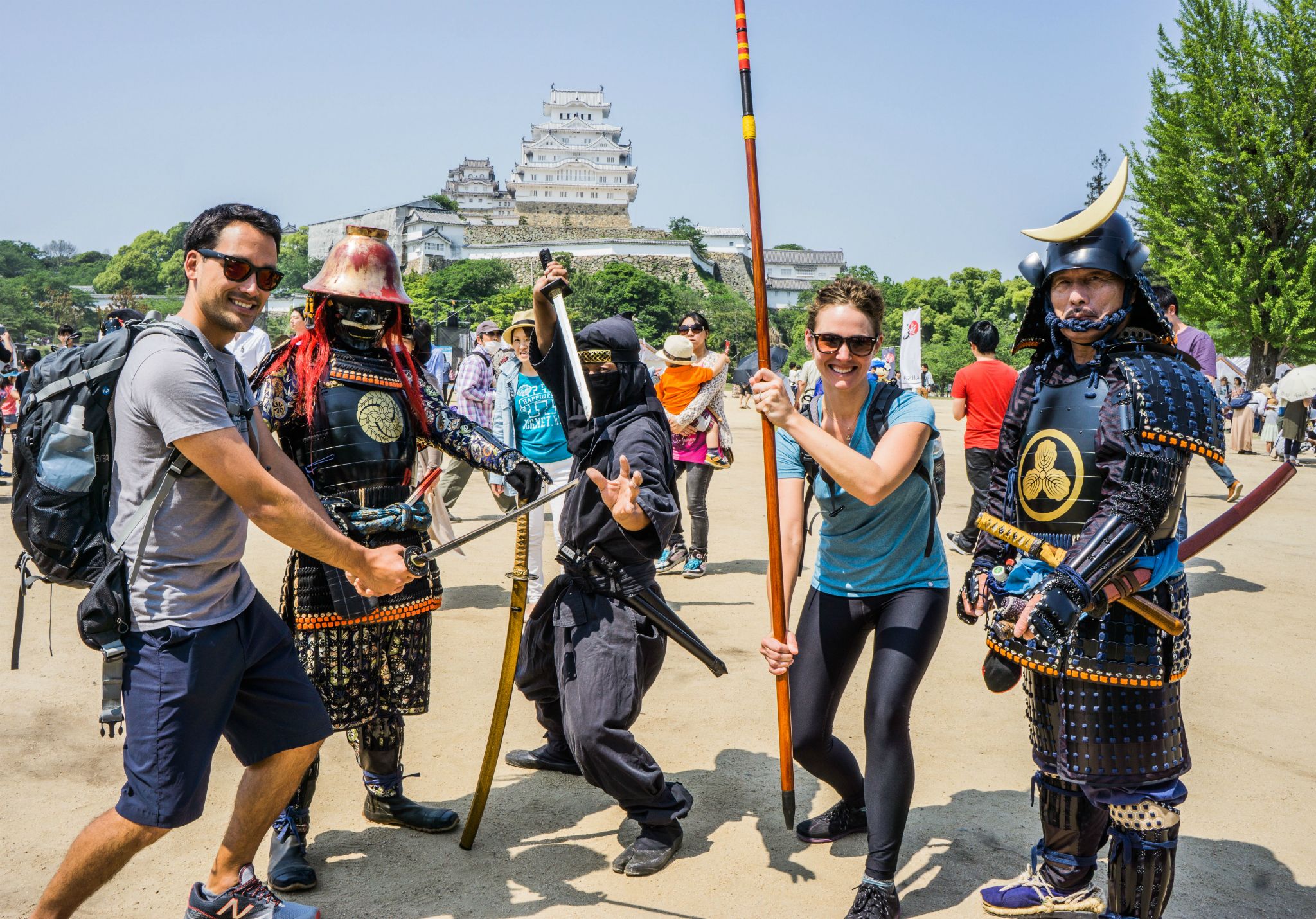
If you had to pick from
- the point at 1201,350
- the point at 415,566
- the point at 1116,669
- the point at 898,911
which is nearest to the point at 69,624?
the point at 415,566

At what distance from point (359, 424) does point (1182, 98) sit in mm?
29796

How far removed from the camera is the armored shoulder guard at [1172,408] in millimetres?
2666

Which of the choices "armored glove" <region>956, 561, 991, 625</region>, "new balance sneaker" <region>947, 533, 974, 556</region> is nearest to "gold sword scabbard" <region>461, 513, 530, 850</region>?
"armored glove" <region>956, 561, 991, 625</region>

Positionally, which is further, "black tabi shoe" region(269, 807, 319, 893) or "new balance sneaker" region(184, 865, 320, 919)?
"black tabi shoe" region(269, 807, 319, 893)

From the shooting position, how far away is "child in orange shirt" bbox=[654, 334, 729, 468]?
27.1 ft

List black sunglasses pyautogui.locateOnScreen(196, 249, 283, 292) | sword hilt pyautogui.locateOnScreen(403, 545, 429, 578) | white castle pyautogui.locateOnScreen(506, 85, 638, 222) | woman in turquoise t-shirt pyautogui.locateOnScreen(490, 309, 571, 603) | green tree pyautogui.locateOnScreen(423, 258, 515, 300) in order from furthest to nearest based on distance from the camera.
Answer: white castle pyautogui.locateOnScreen(506, 85, 638, 222) < green tree pyautogui.locateOnScreen(423, 258, 515, 300) < woman in turquoise t-shirt pyautogui.locateOnScreen(490, 309, 571, 603) < sword hilt pyautogui.locateOnScreen(403, 545, 429, 578) < black sunglasses pyautogui.locateOnScreen(196, 249, 283, 292)

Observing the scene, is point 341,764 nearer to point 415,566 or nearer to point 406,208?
point 415,566

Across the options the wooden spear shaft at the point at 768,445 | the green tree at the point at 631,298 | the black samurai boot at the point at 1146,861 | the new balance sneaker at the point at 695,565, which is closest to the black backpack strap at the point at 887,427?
the wooden spear shaft at the point at 768,445

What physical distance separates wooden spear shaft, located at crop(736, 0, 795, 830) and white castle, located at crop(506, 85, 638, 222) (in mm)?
103387

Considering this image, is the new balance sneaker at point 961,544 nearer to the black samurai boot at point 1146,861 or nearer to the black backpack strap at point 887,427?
the black backpack strap at point 887,427

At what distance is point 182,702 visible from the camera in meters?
2.59

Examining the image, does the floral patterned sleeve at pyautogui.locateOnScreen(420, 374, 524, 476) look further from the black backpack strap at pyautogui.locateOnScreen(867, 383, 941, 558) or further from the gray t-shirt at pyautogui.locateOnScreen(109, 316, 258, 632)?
the black backpack strap at pyautogui.locateOnScreen(867, 383, 941, 558)

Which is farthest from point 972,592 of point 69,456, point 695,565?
point 695,565

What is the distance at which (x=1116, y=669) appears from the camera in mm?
2771
